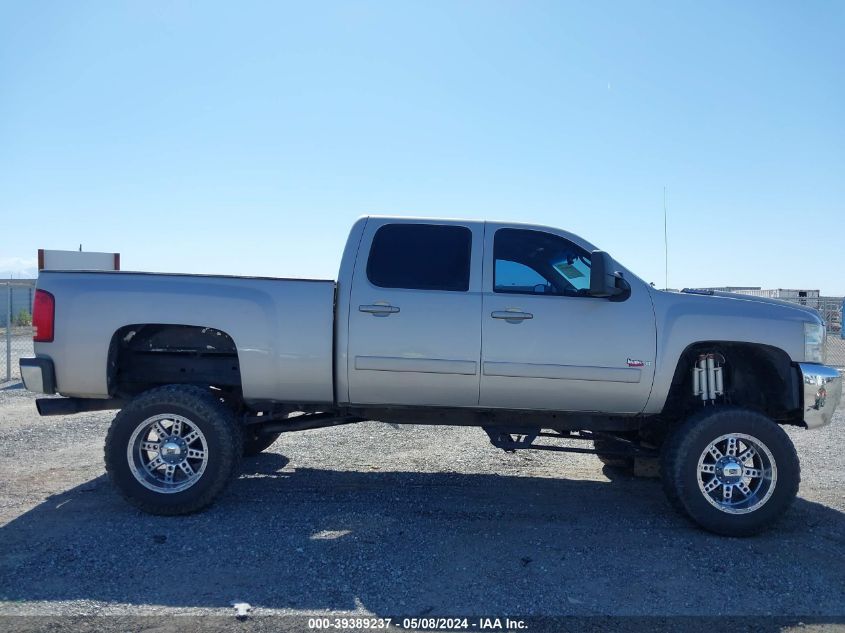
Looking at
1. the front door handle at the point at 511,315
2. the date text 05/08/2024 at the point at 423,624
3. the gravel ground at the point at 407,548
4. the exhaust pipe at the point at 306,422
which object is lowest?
the date text 05/08/2024 at the point at 423,624

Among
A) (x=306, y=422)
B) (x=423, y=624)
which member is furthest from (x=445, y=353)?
(x=423, y=624)

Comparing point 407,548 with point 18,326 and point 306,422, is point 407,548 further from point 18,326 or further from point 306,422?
point 18,326

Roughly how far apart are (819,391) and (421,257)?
3212mm

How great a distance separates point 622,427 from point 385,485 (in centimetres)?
214

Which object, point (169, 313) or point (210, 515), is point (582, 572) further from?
point (169, 313)

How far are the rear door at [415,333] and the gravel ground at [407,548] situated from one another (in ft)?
3.22

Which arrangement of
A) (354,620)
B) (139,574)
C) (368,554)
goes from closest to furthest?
(354,620) → (139,574) → (368,554)

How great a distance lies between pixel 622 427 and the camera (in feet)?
18.0

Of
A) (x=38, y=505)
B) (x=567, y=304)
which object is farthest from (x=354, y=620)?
(x=38, y=505)

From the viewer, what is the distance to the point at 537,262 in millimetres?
5469

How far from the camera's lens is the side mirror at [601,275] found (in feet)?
16.4

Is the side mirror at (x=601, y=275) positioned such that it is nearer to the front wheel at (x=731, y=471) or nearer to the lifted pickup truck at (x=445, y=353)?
the lifted pickup truck at (x=445, y=353)

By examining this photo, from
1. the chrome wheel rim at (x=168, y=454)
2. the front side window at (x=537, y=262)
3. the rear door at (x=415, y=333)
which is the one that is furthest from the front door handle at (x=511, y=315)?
the chrome wheel rim at (x=168, y=454)

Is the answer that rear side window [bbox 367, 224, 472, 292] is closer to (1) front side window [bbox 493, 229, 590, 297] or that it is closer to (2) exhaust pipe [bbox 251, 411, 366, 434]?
(1) front side window [bbox 493, 229, 590, 297]
